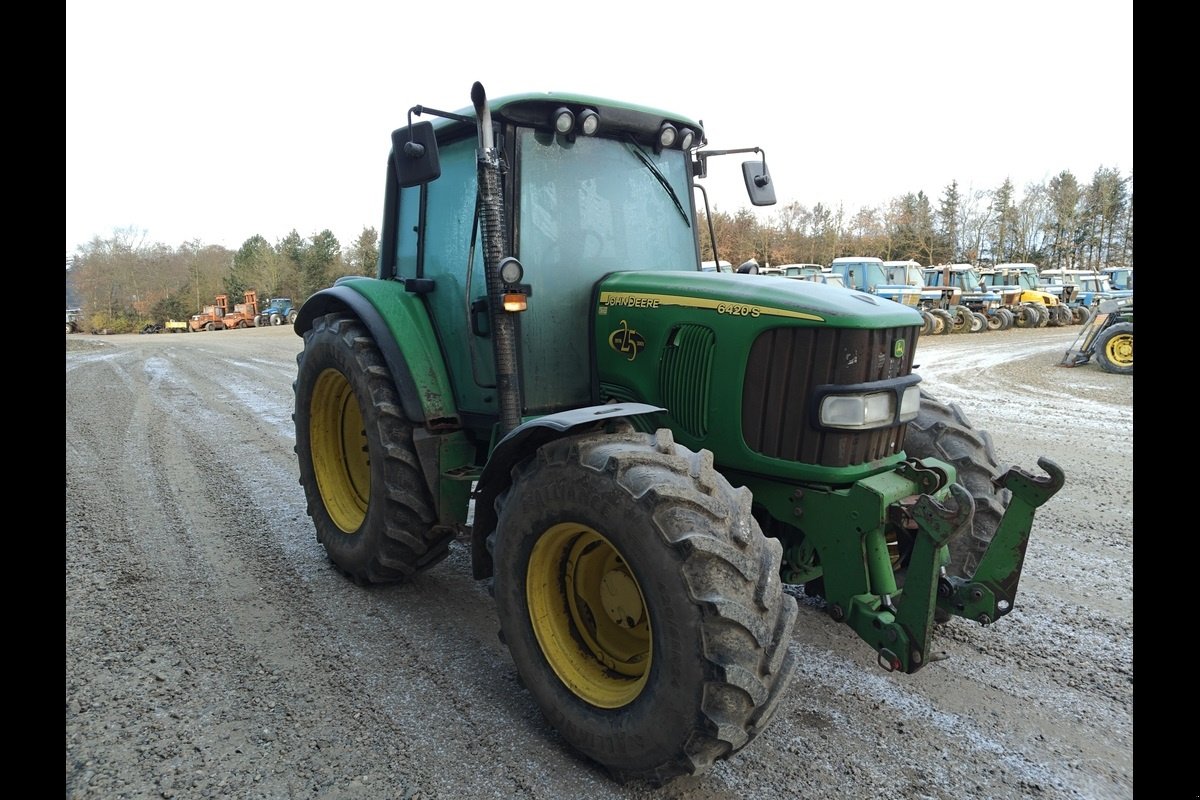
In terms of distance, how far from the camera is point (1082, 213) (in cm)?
5494

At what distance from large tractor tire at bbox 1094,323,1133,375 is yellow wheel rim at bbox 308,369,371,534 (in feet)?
45.6

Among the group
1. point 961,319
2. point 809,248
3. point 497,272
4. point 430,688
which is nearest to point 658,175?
point 497,272

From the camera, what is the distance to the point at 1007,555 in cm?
256

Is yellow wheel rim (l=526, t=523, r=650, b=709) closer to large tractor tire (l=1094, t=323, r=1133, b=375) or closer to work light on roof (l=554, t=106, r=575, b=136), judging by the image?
work light on roof (l=554, t=106, r=575, b=136)

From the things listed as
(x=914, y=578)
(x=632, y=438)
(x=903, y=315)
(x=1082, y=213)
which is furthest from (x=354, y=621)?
(x=1082, y=213)

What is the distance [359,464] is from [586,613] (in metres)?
2.27

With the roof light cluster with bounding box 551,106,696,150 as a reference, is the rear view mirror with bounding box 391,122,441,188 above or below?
below

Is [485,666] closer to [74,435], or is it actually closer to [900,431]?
[900,431]

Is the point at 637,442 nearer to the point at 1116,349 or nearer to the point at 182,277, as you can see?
the point at 1116,349

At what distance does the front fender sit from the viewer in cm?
362

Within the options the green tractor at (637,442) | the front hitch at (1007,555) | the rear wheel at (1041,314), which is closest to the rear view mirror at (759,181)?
the green tractor at (637,442)

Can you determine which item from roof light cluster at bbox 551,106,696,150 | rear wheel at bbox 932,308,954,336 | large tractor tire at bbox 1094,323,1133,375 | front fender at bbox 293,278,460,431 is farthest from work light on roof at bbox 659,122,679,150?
rear wheel at bbox 932,308,954,336

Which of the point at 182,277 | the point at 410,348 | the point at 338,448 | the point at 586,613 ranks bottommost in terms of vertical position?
the point at 586,613
